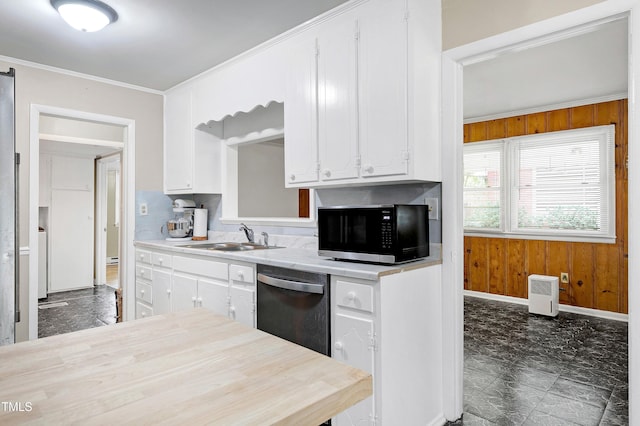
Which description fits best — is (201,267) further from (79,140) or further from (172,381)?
(79,140)

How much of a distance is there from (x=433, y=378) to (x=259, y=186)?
2.32m

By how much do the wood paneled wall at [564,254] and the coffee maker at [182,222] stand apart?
12.8ft

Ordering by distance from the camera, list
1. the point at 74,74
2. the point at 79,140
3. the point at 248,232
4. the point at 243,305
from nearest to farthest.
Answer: the point at 243,305 < the point at 248,232 < the point at 74,74 < the point at 79,140

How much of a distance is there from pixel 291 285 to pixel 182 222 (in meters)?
2.23

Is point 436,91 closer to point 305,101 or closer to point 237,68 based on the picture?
point 305,101

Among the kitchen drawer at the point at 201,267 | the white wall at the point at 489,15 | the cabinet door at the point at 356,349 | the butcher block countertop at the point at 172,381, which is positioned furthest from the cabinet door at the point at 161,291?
the white wall at the point at 489,15

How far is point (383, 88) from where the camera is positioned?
2086 mm

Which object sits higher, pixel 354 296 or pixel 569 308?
pixel 354 296

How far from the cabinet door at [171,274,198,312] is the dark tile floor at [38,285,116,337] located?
146 centimetres

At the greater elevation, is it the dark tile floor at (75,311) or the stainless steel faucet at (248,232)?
the stainless steel faucet at (248,232)

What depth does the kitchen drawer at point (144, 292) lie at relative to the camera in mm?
3572

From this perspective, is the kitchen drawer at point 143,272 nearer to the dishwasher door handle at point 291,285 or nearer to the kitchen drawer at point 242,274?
the kitchen drawer at point 242,274

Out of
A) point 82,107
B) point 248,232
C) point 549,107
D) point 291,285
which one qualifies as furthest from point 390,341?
point 549,107

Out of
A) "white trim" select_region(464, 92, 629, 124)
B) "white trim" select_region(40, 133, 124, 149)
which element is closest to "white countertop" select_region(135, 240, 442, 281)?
"white trim" select_region(40, 133, 124, 149)
